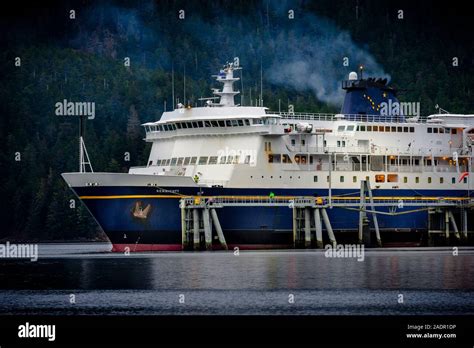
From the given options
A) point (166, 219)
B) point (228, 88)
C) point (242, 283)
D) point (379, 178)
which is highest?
point (228, 88)

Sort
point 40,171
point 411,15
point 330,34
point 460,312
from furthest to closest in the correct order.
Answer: point 411,15 < point 330,34 < point 40,171 < point 460,312

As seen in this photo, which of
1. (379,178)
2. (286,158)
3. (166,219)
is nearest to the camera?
(166,219)

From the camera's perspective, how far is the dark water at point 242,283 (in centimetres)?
5241

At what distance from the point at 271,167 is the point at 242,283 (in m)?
19.0

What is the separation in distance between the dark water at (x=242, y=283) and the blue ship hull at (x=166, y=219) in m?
0.89

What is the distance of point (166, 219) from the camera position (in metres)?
75.1

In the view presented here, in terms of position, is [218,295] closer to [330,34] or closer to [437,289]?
[437,289]

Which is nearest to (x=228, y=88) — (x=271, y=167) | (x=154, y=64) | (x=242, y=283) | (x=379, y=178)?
(x=271, y=167)

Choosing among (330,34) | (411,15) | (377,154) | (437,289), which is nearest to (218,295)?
(437,289)

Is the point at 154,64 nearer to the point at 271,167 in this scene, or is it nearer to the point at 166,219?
the point at 271,167

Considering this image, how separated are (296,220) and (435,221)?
9845mm

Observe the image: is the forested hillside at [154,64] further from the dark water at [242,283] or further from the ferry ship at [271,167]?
the dark water at [242,283]

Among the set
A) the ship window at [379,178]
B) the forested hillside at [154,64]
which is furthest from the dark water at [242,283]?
the forested hillside at [154,64]

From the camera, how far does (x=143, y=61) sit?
174375mm
